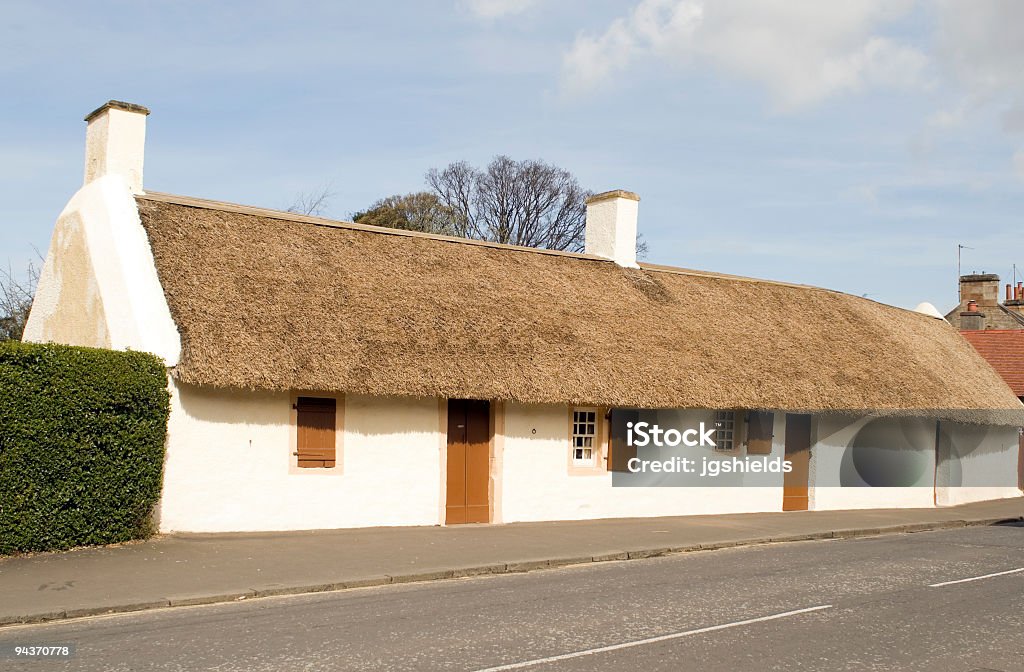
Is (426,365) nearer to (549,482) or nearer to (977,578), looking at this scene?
(549,482)

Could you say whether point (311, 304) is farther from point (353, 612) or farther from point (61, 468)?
point (353, 612)

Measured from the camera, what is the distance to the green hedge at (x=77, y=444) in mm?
11469

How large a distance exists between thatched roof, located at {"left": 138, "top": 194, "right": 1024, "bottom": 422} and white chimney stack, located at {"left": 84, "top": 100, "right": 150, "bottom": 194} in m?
0.64

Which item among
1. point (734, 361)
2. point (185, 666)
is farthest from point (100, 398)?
point (734, 361)

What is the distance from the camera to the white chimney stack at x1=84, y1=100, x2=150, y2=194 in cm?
1592

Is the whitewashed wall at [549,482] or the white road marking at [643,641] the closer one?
the white road marking at [643,641]

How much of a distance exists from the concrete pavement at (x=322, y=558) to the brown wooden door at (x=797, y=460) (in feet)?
9.29

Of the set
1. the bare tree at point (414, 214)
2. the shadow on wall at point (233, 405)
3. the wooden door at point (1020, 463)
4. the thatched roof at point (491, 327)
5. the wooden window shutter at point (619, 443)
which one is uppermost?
→ the bare tree at point (414, 214)

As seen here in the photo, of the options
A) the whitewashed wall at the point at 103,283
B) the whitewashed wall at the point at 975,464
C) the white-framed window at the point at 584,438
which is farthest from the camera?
the whitewashed wall at the point at 975,464

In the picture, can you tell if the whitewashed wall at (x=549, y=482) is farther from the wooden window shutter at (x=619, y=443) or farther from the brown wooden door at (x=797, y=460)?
the brown wooden door at (x=797, y=460)

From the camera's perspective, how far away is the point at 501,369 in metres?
16.1

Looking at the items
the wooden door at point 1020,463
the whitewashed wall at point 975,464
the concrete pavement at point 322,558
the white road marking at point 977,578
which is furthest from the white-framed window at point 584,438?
the wooden door at point 1020,463

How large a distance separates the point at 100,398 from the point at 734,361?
1192 cm

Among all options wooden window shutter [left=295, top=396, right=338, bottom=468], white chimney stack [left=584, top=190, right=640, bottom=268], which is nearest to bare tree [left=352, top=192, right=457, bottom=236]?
white chimney stack [left=584, top=190, right=640, bottom=268]
